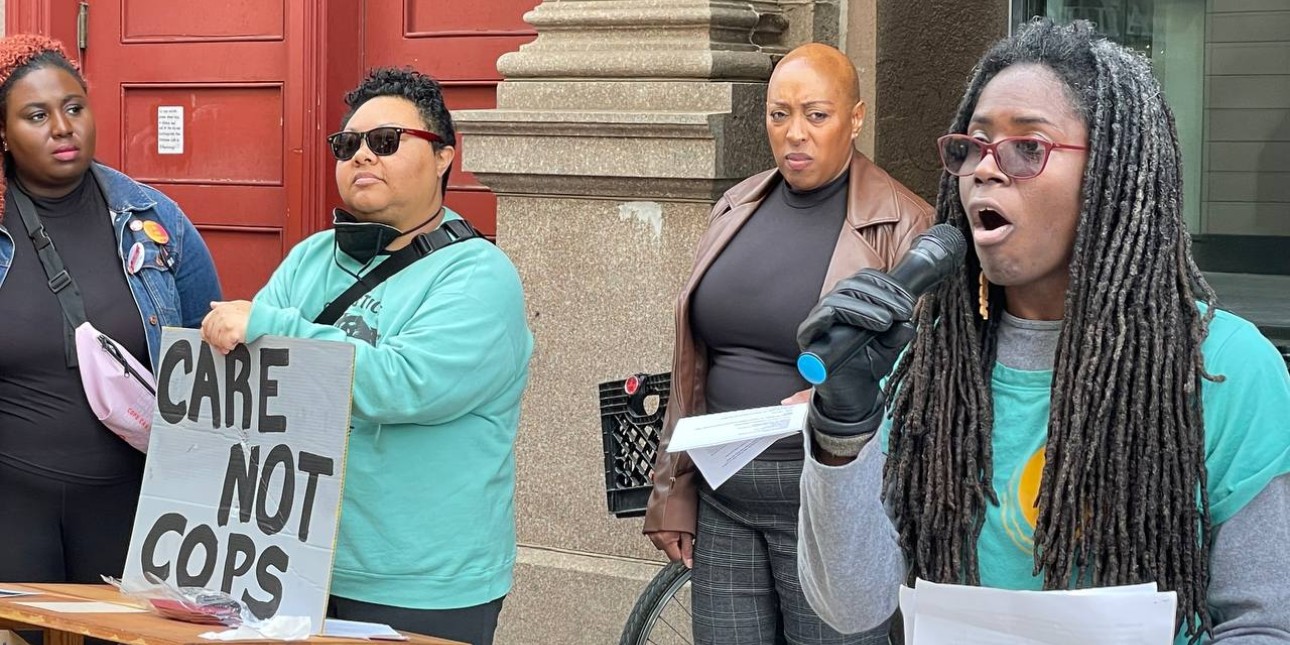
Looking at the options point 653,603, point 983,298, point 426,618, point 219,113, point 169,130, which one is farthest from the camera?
point 169,130

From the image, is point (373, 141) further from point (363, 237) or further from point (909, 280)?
point (909, 280)

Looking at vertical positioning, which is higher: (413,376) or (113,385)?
(413,376)

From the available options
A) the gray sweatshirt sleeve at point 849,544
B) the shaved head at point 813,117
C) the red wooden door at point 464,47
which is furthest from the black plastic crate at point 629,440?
the gray sweatshirt sleeve at point 849,544

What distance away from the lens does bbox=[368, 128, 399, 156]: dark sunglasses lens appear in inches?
149

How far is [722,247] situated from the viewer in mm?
4414

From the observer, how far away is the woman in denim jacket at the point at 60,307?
4.14 m

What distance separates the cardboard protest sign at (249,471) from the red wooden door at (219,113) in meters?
3.42

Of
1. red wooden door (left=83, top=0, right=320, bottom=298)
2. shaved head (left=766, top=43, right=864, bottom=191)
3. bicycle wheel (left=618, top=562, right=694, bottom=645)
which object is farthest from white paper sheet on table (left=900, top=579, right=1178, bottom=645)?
red wooden door (left=83, top=0, right=320, bottom=298)

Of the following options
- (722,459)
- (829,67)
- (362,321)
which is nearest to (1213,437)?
(722,459)

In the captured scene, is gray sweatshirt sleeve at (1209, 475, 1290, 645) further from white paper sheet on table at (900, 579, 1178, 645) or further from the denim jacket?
the denim jacket

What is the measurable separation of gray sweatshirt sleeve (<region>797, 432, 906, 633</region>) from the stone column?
120 inches

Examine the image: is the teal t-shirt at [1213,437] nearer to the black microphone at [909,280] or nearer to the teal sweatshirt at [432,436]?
the black microphone at [909,280]

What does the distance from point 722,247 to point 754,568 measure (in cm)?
85

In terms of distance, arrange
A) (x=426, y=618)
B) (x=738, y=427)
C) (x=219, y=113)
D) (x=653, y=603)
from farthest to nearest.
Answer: (x=219, y=113) → (x=653, y=603) → (x=426, y=618) → (x=738, y=427)
